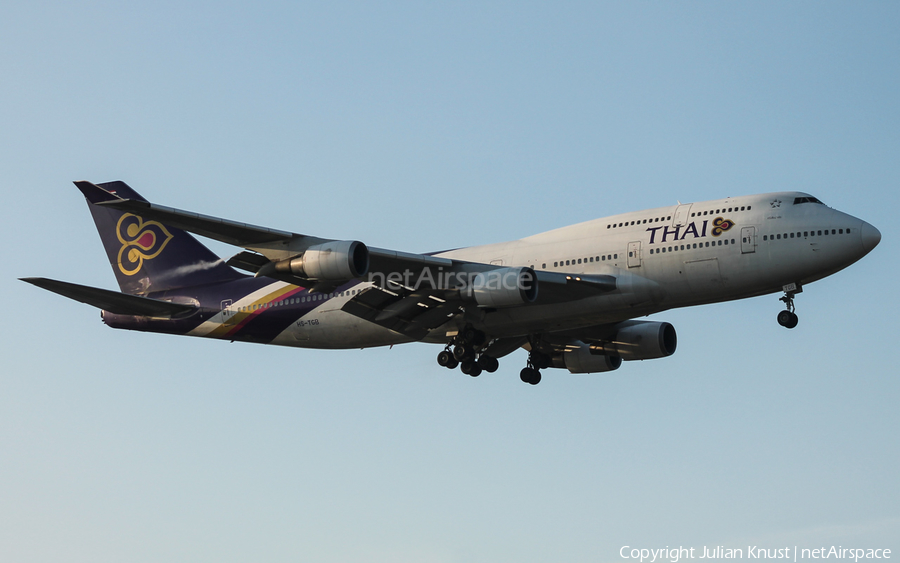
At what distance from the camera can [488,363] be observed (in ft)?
122

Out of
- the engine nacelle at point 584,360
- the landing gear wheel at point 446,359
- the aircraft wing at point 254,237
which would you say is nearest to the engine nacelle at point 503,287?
the aircraft wing at point 254,237

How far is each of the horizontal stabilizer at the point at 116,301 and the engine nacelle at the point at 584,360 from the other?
14.8 m

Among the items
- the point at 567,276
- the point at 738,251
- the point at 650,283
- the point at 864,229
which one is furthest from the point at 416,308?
the point at 864,229

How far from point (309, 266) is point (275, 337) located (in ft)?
29.0

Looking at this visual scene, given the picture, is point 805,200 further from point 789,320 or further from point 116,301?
point 116,301

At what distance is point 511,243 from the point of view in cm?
3569

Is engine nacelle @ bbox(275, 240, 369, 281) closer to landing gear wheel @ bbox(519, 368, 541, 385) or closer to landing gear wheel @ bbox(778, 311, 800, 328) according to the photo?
landing gear wheel @ bbox(519, 368, 541, 385)

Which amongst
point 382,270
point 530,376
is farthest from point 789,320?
point 382,270

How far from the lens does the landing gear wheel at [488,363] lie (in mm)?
36875

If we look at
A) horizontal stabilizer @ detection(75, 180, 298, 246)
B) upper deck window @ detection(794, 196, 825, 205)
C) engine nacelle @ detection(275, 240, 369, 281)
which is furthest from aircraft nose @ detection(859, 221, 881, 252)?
horizontal stabilizer @ detection(75, 180, 298, 246)

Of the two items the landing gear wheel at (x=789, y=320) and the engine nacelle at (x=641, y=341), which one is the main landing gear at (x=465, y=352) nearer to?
the engine nacelle at (x=641, y=341)

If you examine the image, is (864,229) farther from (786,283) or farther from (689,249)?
(689,249)

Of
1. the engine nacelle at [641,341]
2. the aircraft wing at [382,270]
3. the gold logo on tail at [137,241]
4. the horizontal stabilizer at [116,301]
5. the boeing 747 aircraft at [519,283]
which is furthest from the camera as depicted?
the gold logo on tail at [137,241]

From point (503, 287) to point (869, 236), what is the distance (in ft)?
37.5
